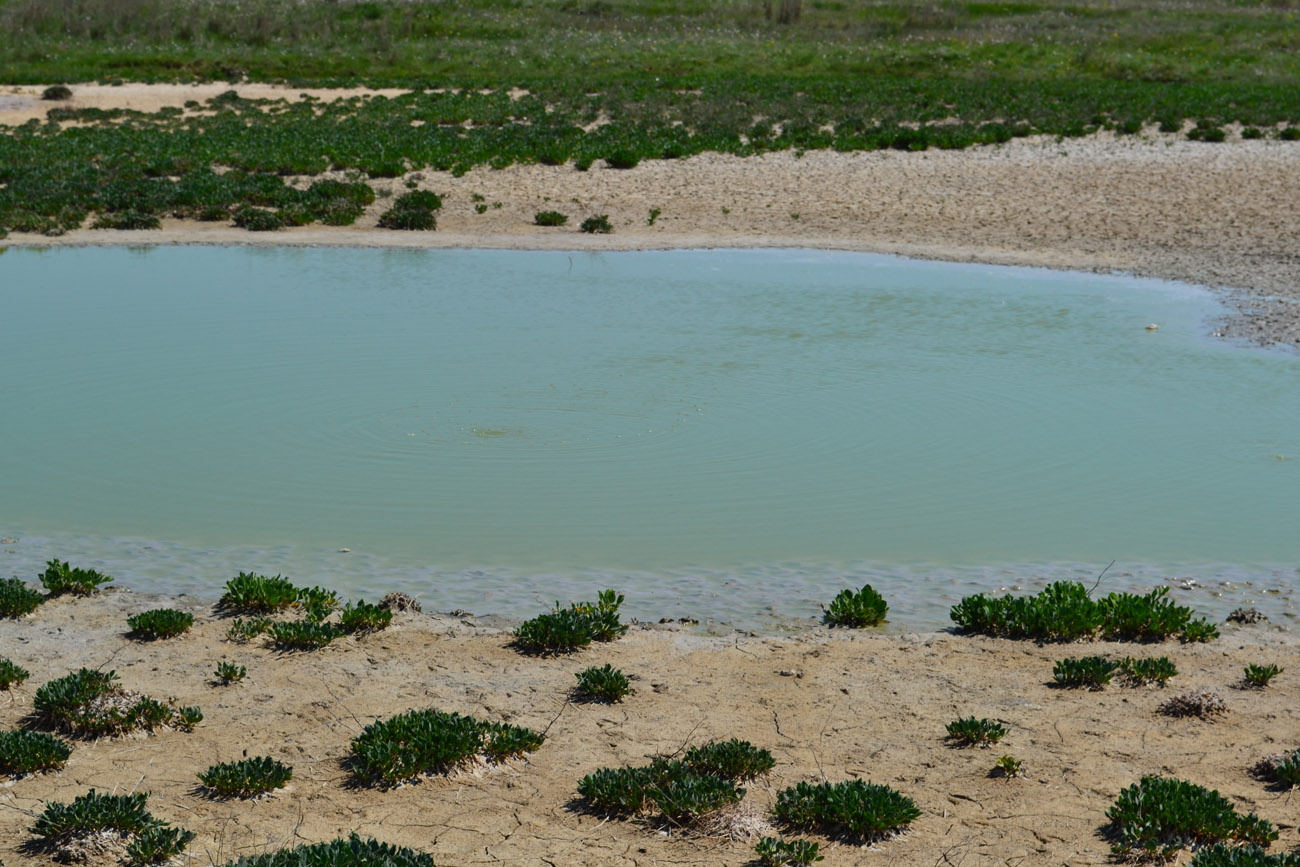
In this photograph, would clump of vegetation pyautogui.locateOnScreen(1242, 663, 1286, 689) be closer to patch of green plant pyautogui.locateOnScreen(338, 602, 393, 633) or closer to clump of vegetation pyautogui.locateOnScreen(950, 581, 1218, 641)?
clump of vegetation pyautogui.locateOnScreen(950, 581, 1218, 641)

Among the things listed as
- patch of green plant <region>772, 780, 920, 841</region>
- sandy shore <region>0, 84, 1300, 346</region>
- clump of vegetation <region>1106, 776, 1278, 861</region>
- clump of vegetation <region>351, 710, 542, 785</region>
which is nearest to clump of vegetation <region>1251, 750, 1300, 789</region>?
clump of vegetation <region>1106, 776, 1278, 861</region>

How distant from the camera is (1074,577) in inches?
364

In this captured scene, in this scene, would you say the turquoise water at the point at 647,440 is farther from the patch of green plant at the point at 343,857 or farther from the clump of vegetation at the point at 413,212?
the clump of vegetation at the point at 413,212

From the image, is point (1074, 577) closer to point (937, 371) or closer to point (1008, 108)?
point (937, 371)

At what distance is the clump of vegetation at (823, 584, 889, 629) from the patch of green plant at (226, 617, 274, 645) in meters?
3.45

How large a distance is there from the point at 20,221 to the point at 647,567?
58.4 ft

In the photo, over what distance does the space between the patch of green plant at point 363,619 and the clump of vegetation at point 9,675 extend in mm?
1765

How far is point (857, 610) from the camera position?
8.39m

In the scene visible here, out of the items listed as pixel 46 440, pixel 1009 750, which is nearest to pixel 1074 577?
pixel 1009 750

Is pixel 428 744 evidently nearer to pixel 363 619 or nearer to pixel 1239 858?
pixel 363 619

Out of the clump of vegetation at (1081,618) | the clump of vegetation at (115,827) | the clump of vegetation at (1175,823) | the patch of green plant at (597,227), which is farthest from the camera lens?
the patch of green plant at (597,227)

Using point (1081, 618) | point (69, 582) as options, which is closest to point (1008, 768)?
point (1081, 618)

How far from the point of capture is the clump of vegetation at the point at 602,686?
23.8 feet

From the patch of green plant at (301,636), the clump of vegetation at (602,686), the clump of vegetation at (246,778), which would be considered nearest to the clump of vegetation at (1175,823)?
the clump of vegetation at (602,686)
